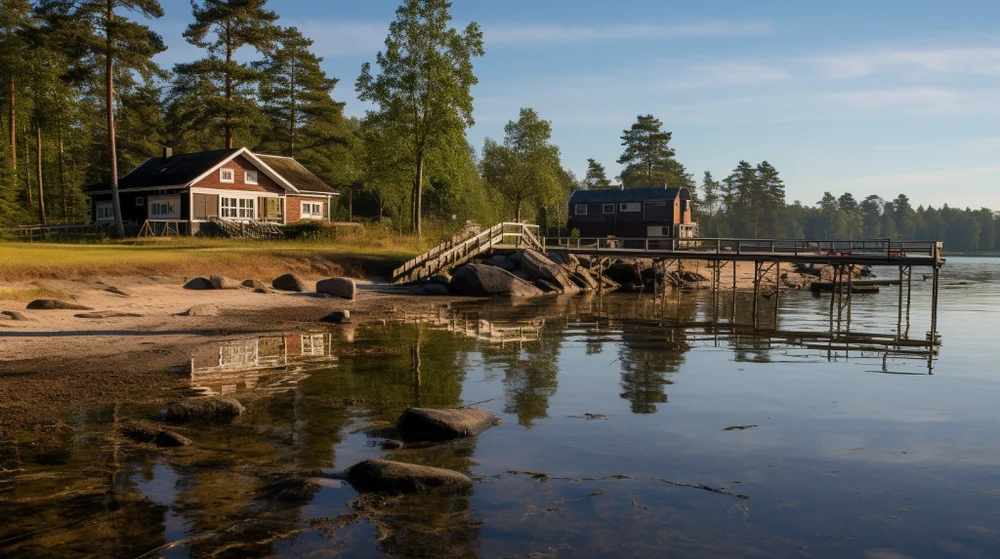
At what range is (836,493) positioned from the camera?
9445mm

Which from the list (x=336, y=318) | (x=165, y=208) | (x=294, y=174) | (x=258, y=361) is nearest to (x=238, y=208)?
(x=165, y=208)

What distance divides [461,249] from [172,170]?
21591mm

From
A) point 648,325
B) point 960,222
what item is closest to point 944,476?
point 648,325

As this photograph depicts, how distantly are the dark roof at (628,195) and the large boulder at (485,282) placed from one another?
33.0 metres

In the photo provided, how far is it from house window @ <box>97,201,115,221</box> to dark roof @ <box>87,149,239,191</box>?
129 cm

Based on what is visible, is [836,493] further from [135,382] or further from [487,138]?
[487,138]

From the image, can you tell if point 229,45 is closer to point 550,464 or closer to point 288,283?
point 288,283

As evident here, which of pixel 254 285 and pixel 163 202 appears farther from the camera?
pixel 163 202

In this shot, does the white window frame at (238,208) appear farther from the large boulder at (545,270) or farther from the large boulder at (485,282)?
the large boulder at (545,270)

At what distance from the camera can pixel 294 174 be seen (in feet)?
184

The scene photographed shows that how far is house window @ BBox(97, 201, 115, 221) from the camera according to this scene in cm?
5303

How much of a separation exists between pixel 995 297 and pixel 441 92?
121 feet

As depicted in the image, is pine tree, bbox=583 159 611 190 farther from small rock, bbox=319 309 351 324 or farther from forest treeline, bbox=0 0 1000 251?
small rock, bbox=319 309 351 324

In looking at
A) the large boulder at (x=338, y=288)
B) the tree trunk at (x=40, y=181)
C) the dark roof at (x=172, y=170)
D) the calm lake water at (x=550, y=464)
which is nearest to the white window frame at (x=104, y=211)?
the dark roof at (x=172, y=170)
